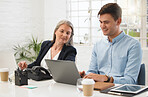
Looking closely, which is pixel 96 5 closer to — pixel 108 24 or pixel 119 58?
pixel 108 24

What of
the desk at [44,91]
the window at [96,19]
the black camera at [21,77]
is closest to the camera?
the desk at [44,91]

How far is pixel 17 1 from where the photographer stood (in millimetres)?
5457

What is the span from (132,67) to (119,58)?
0.65 ft

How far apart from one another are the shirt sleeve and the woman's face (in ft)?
2.55

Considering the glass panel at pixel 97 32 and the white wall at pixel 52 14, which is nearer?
the glass panel at pixel 97 32

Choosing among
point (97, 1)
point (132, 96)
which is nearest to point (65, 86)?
point (132, 96)

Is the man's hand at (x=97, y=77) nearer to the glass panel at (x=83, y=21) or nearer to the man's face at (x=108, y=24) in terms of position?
the man's face at (x=108, y=24)

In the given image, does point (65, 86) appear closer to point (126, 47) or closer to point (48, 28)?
point (126, 47)

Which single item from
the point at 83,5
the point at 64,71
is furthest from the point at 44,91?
the point at 83,5

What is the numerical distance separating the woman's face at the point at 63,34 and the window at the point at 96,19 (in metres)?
2.41

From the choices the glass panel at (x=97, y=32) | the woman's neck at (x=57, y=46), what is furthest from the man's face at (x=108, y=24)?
the glass panel at (x=97, y=32)

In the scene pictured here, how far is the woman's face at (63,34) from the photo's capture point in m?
2.91

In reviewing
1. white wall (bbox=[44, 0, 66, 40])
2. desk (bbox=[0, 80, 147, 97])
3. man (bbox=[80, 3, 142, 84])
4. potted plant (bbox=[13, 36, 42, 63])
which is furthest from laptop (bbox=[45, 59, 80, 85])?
white wall (bbox=[44, 0, 66, 40])

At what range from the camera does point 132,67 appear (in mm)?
2391
